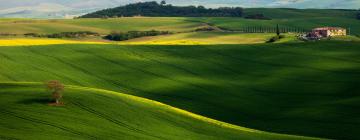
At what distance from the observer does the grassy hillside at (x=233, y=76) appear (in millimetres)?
80188

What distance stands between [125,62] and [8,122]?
180 ft

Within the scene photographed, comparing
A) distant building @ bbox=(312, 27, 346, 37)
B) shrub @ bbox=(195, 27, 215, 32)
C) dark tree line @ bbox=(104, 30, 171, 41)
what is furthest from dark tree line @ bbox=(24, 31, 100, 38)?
distant building @ bbox=(312, 27, 346, 37)

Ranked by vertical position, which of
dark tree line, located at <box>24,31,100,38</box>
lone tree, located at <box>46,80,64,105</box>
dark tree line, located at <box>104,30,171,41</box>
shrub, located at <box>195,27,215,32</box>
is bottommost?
shrub, located at <box>195,27,215,32</box>

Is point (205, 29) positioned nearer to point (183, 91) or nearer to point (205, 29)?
point (205, 29)

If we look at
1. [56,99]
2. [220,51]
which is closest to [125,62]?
[220,51]

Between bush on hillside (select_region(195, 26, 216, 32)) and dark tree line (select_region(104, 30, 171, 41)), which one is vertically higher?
dark tree line (select_region(104, 30, 171, 41))

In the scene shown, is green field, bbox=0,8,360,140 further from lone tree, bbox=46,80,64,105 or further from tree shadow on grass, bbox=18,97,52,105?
lone tree, bbox=46,80,64,105

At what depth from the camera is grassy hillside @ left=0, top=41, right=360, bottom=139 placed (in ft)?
263

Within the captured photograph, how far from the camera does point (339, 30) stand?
176 metres

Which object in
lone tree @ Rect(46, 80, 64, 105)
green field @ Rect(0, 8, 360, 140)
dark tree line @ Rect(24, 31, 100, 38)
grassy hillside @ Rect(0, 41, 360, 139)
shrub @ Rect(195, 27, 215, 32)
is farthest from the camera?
shrub @ Rect(195, 27, 215, 32)

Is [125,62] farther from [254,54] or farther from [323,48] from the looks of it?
[323,48]

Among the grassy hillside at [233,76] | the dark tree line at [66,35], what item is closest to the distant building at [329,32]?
the grassy hillside at [233,76]

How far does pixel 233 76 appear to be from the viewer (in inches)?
4163

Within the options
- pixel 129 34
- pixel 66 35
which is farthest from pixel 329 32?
pixel 66 35
